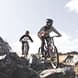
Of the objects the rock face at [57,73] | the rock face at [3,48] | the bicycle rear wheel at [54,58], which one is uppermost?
the rock face at [3,48]

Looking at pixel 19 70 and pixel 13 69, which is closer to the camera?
pixel 13 69

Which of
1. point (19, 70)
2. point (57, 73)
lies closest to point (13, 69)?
point (19, 70)

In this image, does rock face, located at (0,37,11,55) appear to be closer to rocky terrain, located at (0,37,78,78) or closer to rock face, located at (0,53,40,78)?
rocky terrain, located at (0,37,78,78)

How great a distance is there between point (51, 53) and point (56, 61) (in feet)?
2.52

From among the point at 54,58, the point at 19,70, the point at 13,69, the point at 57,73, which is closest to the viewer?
the point at 13,69

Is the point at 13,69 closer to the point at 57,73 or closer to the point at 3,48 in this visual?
the point at 57,73

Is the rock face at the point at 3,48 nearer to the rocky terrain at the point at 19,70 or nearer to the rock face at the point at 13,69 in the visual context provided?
the rocky terrain at the point at 19,70

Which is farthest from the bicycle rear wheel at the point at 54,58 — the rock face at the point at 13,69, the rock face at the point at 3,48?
the rock face at the point at 13,69

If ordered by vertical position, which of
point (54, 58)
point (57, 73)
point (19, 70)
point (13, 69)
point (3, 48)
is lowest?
point (57, 73)

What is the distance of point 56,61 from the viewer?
67.5 ft

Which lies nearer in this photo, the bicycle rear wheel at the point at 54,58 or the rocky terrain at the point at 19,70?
the rocky terrain at the point at 19,70

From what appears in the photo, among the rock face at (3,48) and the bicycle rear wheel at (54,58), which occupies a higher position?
the rock face at (3,48)

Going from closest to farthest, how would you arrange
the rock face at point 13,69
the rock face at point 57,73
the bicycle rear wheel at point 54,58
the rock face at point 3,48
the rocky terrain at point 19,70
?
the rock face at point 13,69 < the rocky terrain at point 19,70 < the rock face at point 57,73 < the rock face at point 3,48 < the bicycle rear wheel at point 54,58

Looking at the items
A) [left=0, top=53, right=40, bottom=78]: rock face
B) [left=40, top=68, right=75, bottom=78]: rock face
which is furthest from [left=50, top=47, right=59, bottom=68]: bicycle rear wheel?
[left=0, top=53, right=40, bottom=78]: rock face
